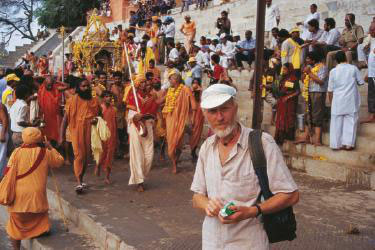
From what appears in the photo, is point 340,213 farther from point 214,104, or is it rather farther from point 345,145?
point 214,104

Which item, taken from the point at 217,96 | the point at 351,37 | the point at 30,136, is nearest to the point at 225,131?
the point at 217,96

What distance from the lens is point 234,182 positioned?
2.62m

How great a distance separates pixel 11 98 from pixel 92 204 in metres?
4.15

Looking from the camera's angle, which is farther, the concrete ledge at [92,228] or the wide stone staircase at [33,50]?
the wide stone staircase at [33,50]

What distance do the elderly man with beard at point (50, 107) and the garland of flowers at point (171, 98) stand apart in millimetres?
2265

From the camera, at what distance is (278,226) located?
261cm

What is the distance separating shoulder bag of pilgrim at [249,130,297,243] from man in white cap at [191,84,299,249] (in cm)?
3

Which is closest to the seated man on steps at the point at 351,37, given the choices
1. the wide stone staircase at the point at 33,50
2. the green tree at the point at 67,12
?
the wide stone staircase at the point at 33,50

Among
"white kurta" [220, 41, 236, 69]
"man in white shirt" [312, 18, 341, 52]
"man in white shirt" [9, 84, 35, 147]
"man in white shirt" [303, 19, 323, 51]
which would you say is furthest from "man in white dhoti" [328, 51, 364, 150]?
"white kurta" [220, 41, 236, 69]

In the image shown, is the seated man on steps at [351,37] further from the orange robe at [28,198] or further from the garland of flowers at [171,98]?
the orange robe at [28,198]

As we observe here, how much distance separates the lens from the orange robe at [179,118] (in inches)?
348

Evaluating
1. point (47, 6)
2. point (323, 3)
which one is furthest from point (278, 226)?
point (47, 6)

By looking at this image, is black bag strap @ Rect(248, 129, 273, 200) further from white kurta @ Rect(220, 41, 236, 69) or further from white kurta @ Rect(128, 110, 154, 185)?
white kurta @ Rect(220, 41, 236, 69)

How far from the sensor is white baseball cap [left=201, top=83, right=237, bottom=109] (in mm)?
2660
